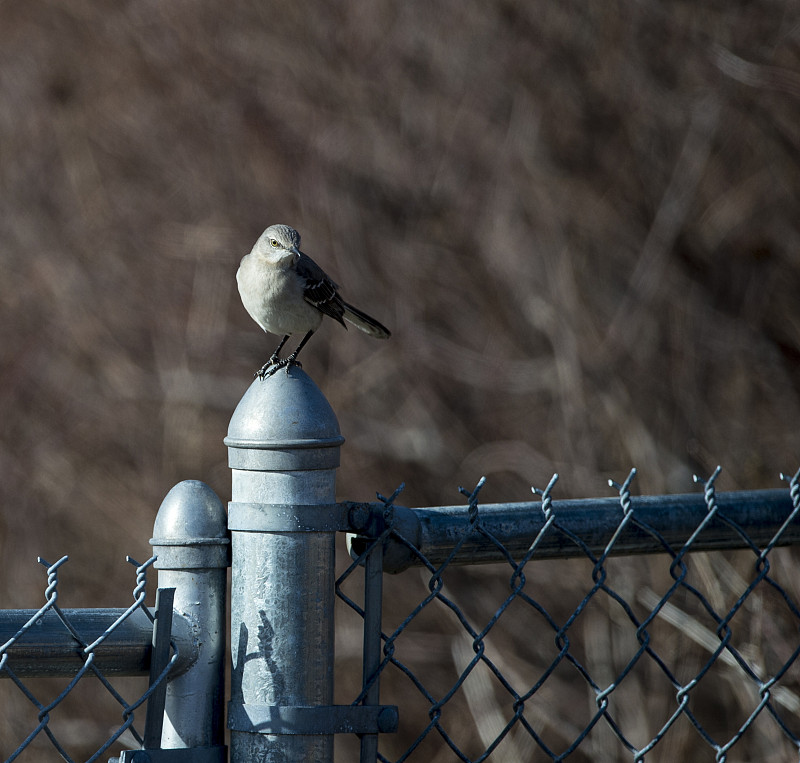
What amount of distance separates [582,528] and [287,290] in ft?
5.08

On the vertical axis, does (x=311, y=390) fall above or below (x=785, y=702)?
below

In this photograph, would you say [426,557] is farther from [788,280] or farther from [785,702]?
[788,280]

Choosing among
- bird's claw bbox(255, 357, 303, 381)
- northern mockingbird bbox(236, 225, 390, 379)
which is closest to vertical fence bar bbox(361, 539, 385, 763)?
bird's claw bbox(255, 357, 303, 381)

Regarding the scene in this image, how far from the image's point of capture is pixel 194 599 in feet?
4.88

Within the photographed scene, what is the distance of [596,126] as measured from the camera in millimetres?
5078

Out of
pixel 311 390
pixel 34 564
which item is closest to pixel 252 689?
pixel 311 390

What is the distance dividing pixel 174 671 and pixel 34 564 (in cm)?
551

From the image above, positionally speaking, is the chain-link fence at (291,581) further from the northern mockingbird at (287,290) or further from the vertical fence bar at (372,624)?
the northern mockingbird at (287,290)

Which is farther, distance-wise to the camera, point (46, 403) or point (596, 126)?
point (46, 403)

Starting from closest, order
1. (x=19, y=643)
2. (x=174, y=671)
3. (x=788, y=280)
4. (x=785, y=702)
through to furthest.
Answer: (x=19, y=643), (x=174, y=671), (x=785, y=702), (x=788, y=280)

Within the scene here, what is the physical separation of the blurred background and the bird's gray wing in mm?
2178

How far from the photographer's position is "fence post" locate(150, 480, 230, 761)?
1.48 m

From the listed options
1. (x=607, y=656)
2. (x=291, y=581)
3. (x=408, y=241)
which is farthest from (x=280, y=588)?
(x=408, y=241)

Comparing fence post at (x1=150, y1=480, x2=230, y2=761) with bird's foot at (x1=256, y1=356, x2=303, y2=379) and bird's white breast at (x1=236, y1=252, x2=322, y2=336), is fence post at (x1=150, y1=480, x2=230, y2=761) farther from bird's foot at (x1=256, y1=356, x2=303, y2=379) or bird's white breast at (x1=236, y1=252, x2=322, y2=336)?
bird's white breast at (x1=236, y1=252, x2=322, y2=336)
